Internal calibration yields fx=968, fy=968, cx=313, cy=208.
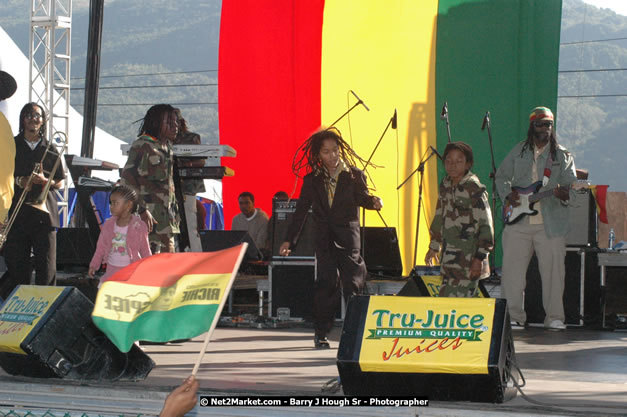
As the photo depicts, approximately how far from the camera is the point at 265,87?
45.5 ft

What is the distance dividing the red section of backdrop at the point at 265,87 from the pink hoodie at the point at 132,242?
20.6ft

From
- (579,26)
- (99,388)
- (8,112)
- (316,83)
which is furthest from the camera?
(579,26)

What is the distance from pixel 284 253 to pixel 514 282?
2.88 meters

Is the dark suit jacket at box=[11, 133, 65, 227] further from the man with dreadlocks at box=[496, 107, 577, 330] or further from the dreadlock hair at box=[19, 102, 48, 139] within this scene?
the man with dreadlocks at box=[496, 107, 577, 330]

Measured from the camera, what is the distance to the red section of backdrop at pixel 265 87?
13648 millimetres

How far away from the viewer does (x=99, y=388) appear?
4938 millimetres

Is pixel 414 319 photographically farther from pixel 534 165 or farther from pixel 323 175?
pixel 534 165

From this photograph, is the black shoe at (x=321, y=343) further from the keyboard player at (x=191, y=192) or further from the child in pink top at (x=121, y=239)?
the keyboard player at (x=191, y=192)

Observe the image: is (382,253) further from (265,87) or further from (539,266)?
(265,87)

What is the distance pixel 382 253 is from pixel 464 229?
3194 mm

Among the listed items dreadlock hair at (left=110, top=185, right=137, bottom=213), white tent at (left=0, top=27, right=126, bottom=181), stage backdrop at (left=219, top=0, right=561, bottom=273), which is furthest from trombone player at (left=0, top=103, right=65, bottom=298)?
white tent at (left=0, top=27, right=126, bottom=181)

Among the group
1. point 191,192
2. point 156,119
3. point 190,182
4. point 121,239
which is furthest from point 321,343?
point 190,182

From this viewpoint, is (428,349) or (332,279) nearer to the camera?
(428,349)

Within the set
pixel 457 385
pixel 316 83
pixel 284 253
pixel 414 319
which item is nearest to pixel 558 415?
pixel 457 385
